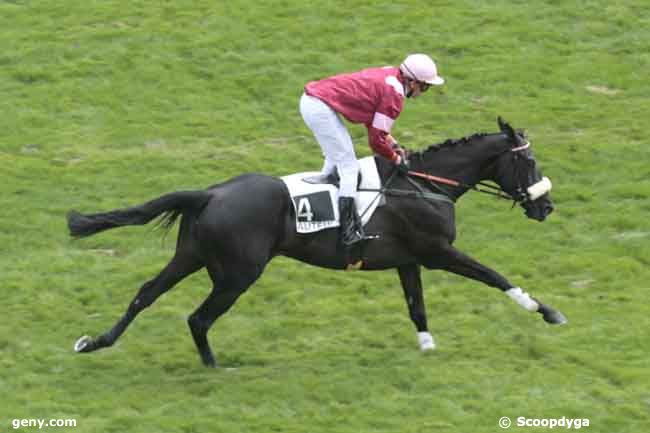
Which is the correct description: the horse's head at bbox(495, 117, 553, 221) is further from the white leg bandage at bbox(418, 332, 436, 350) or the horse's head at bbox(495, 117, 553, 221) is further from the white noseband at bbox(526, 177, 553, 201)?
the white leg bandage at bbox(418, 332, 436, 350)

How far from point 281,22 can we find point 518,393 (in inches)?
509

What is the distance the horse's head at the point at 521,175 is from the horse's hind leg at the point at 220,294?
250 cm

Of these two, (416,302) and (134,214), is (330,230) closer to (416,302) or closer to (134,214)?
(416,302)

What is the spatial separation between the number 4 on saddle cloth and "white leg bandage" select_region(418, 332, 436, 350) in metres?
1.26

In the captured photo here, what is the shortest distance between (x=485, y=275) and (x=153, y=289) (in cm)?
295

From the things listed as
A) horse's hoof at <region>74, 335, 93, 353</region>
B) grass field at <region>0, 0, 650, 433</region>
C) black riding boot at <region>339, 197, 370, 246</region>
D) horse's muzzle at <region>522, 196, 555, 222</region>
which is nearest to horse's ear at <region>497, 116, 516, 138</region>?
horse's muzzle at <region>522, 196, 555, 222</region>

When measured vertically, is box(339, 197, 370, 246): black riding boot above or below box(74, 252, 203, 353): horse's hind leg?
above

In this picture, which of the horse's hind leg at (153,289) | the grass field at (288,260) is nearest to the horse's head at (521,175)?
the grass field at (288,260)

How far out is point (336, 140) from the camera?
11.0m

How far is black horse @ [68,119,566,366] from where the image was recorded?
35.0 feet

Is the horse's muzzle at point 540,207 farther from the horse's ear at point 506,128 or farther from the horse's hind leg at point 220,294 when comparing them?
the horse's hind leg at point 220,294

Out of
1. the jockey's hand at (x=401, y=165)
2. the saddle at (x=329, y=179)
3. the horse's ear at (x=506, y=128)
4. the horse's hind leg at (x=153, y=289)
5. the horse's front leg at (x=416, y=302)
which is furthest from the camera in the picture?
the horse's front leg at (x=416, y=302)

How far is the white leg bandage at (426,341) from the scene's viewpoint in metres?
11.5

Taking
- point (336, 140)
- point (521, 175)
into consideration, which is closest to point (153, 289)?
point (336, 140)
